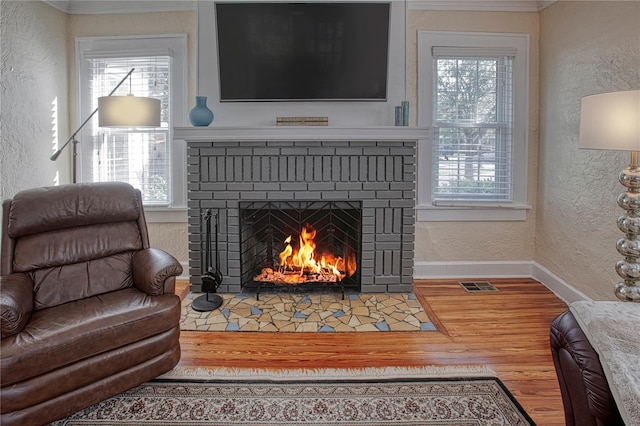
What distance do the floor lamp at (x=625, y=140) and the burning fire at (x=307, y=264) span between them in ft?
6.51

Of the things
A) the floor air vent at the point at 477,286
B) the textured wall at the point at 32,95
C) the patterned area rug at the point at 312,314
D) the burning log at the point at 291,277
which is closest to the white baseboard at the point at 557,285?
the floor air vent at the point at 477,286

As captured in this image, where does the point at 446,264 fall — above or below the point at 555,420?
above

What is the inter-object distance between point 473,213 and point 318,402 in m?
2.56

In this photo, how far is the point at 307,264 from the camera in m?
3.66

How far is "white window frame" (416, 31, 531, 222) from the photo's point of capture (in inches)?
147

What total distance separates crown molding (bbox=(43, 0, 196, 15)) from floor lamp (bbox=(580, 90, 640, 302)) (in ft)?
11.0

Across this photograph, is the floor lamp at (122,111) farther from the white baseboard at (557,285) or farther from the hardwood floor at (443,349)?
the white baseboard at (557,285)

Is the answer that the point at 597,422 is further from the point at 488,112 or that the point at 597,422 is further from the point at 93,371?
the point at 488,112

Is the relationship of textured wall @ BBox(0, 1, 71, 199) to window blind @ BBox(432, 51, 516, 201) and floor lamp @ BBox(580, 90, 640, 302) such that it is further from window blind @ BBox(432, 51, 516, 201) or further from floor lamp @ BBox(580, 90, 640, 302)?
floor lamp @ BBox(580, 90, 640, 302)

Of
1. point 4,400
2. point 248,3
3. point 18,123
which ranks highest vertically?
point 248,3

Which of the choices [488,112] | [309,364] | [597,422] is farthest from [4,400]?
[488,112]

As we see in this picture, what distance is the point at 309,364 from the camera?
93.2 inches

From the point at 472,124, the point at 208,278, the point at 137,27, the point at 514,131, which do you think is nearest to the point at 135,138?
the point at 137,27

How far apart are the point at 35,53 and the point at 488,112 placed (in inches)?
159
